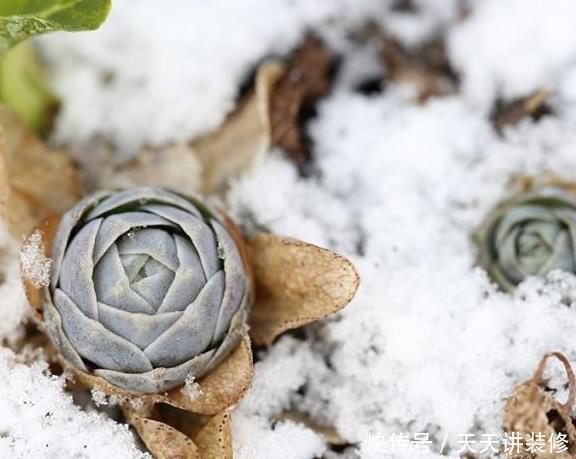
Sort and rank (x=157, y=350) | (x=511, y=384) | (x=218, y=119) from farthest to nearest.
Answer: (x=218, y=119) < (x=511, y=384) < (x=157, y=350)

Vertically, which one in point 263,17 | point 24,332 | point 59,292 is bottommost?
point 24,332

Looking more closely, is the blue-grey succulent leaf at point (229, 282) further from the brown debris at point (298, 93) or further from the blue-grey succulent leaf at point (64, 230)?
the brown debris at point (298, 93)

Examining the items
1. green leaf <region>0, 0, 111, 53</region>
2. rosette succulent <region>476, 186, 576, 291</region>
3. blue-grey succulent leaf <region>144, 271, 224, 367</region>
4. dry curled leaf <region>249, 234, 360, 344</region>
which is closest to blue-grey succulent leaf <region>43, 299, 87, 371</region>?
blue-grey succulent leaf <region>144, 271, 224, 367</region>

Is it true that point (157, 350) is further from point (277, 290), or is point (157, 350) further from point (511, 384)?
point (511, 384)

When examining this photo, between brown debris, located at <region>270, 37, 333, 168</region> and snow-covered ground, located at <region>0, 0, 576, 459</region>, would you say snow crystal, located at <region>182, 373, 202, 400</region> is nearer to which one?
snow-covered ground, located at <region>0, 0, 576, 459</region>

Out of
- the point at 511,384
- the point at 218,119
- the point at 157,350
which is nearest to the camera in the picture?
the point at 157,350

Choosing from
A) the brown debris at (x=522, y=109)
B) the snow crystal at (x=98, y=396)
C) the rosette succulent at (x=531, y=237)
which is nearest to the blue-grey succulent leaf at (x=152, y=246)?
the snow crystal at (x=98, y=396)

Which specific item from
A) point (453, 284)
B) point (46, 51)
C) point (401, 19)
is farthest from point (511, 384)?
point (46, 51)

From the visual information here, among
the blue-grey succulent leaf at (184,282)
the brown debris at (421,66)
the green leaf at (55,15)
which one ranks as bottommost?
the blue-grey succulent leaf at (184,282)
